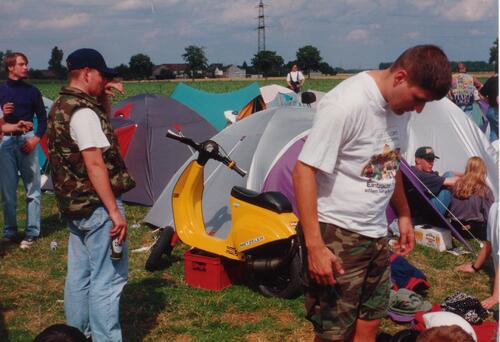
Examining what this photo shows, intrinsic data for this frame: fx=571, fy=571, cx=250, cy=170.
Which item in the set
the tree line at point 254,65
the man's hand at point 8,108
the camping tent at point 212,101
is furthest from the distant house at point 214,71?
the man's hand at point 8,108

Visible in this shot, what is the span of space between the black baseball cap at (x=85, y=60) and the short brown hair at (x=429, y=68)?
159 centimetres

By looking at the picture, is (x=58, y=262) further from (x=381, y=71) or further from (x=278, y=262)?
(x=381, y=71)

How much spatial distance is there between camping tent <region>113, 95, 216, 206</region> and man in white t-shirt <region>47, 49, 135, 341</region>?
4297mm

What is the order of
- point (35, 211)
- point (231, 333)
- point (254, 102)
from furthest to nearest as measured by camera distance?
1. point (254, 102)
2. point (35, 211)
3. point (231, 333)

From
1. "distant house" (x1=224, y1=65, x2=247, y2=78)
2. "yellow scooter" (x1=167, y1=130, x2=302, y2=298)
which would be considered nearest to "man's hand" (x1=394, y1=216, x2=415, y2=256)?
"yellow scooter" (x1=167, y1=130, x2=302, y2=298)

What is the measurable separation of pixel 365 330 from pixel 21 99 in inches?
172

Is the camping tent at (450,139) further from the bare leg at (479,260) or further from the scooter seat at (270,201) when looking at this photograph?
the scooter seat at (270,201)

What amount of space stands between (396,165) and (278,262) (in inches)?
77.2

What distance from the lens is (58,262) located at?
542cm

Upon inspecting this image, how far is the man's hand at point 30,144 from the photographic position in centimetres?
561

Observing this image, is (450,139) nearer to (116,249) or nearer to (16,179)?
(16,179)

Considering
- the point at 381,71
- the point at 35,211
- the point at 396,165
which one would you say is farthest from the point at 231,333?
the point at 35,211

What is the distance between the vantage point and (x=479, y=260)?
4891mm

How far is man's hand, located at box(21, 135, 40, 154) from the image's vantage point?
561cm
